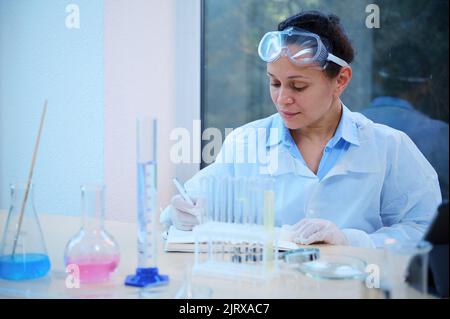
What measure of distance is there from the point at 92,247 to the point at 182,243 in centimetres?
30

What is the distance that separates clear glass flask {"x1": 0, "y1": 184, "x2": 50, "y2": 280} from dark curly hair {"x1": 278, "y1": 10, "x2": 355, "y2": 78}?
39.3 inches

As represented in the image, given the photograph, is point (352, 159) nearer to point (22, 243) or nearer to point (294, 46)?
point (294, 46)

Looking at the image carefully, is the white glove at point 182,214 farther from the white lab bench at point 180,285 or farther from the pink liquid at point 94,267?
the pink liquid at point 94,267

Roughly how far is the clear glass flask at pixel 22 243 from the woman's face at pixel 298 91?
894mm

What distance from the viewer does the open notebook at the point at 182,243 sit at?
1273 millimetres

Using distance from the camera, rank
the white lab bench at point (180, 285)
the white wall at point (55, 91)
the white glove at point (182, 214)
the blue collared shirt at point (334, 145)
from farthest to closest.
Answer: the white wall at point (55, 91), the blue collared shirt at point (334, 145), the white glove at point (182, 214), the white lab bench at point (180, 285)

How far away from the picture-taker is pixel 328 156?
1.83m

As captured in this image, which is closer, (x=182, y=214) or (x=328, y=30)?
(x=182, y=214)

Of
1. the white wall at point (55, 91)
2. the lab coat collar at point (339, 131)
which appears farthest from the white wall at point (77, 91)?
the lab coat collar at point (339, 131)

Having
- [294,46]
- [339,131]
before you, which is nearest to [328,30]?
[294,46]

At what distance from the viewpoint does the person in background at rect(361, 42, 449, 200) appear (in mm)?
2178

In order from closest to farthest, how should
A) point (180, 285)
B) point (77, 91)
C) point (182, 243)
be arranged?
point (180, 285)
point (182, 243)
point (77, 91)

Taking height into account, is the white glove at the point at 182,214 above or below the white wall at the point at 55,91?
below
